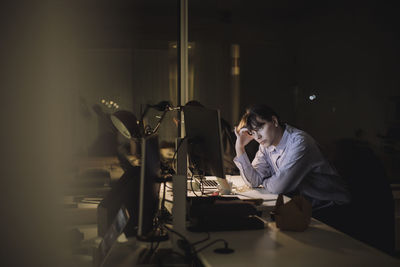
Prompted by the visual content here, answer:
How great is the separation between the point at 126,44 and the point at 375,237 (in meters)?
3.03

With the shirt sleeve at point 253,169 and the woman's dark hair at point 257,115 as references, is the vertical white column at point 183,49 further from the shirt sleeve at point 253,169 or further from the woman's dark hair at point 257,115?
the woman's dark hair at point 257,115

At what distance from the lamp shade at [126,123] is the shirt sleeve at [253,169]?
1.08m

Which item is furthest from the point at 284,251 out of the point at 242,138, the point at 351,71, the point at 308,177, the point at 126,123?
the point at 351,71

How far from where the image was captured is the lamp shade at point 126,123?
5.41 feet

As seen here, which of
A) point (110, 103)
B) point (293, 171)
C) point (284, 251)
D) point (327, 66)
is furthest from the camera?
point (327, 66)

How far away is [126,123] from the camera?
165 cm

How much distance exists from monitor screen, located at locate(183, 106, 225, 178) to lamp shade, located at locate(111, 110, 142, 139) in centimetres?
28

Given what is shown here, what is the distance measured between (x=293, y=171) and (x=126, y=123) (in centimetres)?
107

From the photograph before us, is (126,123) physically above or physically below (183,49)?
below

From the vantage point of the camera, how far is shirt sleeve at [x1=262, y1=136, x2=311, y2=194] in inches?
87.0

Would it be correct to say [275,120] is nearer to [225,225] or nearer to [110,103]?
[225,225]

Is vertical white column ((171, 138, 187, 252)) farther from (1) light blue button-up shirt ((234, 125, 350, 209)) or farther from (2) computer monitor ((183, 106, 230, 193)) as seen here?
(1) light blue button-up shirt ((234, 125, 350, 209))

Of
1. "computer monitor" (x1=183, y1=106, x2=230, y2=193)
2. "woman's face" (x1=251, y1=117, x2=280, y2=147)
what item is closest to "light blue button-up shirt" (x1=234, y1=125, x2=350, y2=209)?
"woman's face" (x1=251, y1=117, x2=280, y2=147)

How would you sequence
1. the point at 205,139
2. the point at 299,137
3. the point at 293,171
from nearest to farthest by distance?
1. the point at 205,139
2. the point at 293,171
3. the point at 299,137
